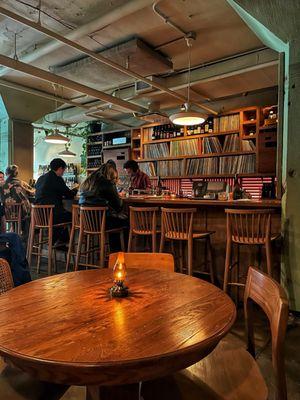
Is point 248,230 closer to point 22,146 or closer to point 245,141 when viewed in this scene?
point 245,141

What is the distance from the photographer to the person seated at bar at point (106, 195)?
3490 mm

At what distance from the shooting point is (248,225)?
110 inches

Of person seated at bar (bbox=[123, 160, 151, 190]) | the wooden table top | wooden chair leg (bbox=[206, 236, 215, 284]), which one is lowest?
wooden chair leg (bbox=[206, 236, 215, 284])

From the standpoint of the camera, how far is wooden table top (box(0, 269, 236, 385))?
763 millimetres

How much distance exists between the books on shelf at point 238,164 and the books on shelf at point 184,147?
0.61 m

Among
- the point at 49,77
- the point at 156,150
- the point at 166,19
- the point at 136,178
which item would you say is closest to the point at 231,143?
the point at 156,150

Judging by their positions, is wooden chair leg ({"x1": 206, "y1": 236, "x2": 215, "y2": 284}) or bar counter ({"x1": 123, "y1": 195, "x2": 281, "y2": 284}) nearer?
bar counter ({"x1": 123, "y1": 195, "x2": 281, "y2": 284})

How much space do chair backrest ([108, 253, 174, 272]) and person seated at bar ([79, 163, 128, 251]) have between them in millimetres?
1725

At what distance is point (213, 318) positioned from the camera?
994mm

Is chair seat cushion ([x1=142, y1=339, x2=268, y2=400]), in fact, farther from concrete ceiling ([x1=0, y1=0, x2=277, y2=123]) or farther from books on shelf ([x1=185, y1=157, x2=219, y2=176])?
books on shelf ([x1=185, y1=157, x2=219, y2=176])

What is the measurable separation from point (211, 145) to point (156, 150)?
132 cm

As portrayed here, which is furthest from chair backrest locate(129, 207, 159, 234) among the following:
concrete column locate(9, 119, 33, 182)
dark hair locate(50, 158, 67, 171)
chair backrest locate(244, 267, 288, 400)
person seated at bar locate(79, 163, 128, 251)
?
concrete column locate(9, 119, 33, 182)

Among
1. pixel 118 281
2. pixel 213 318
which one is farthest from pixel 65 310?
pixel 213 318

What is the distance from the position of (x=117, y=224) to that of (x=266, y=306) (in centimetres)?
259
